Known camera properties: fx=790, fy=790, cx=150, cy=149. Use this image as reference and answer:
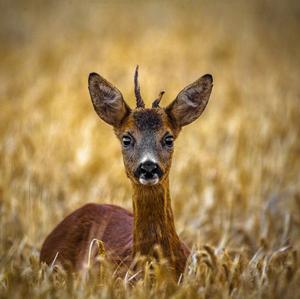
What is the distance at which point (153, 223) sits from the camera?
225 inches

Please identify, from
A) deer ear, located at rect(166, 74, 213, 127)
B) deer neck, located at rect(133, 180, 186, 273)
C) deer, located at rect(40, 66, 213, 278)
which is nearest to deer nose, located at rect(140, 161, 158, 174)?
deer, located at rect(40, 66, 213, 278)

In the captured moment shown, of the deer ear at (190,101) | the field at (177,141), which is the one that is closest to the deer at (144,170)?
the deer ear at (190,101)

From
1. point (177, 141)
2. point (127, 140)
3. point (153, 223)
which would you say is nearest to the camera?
point (153, 223)

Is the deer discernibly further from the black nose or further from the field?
the field

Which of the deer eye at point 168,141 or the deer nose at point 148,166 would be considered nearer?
the deer nose at point 148,166

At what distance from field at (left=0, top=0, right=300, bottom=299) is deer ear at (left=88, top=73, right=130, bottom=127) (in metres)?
1.19

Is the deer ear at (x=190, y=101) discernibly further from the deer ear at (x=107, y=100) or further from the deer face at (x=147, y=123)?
the deer ear at (x=107, y=100)

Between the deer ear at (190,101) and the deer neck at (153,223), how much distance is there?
0.58 meters

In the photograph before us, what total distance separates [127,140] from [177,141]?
14.1 feet

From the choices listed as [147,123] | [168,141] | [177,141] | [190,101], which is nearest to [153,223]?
[168,141]

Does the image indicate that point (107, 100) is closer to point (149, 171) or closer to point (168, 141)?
point (168, 141)

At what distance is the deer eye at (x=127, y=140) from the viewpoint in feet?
19.0

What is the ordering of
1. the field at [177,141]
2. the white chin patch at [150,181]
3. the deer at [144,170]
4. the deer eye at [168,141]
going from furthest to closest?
the deer eye at [168,141], the deer at [144,170], the field at [177,141], the white chin patch at [150,181]

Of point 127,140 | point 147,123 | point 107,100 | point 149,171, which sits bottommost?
point 149,171
